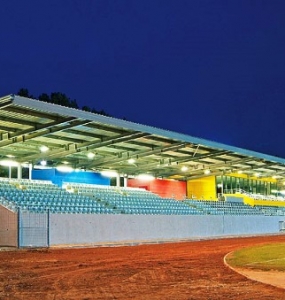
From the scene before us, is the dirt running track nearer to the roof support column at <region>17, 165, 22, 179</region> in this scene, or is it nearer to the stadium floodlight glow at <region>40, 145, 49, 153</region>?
the stadium floodlight glow at <region>40, 145, 49, 153</region>

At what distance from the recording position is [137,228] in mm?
31875

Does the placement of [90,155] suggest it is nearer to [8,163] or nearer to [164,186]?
[8,163]

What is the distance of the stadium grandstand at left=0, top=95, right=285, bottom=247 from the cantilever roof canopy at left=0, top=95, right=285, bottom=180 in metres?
0.06

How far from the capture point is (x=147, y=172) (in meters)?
47.0

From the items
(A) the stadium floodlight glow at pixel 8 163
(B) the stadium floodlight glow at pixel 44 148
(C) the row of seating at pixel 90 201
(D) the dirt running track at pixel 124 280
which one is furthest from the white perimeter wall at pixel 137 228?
(A) the stadium floodlight glow at pixel 8 163

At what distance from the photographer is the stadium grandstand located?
25.3 m

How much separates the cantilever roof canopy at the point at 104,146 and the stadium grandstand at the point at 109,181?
6cm

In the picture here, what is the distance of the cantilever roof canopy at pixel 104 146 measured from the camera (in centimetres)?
2522

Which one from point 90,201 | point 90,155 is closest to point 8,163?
point 90,155

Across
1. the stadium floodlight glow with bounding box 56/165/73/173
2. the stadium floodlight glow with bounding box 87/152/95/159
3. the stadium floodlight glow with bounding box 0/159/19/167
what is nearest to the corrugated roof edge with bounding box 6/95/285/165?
the stadium floodlight glow with bounding box 87/152/95/159

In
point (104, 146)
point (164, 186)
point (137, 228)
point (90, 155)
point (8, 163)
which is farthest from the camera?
point (164, 186)

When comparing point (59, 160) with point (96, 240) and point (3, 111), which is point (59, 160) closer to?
point (96, 240)

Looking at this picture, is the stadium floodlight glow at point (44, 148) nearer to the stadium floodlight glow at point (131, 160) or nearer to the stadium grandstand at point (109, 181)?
the stadium grandstand at point (109, 181)

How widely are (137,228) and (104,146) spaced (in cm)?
555
